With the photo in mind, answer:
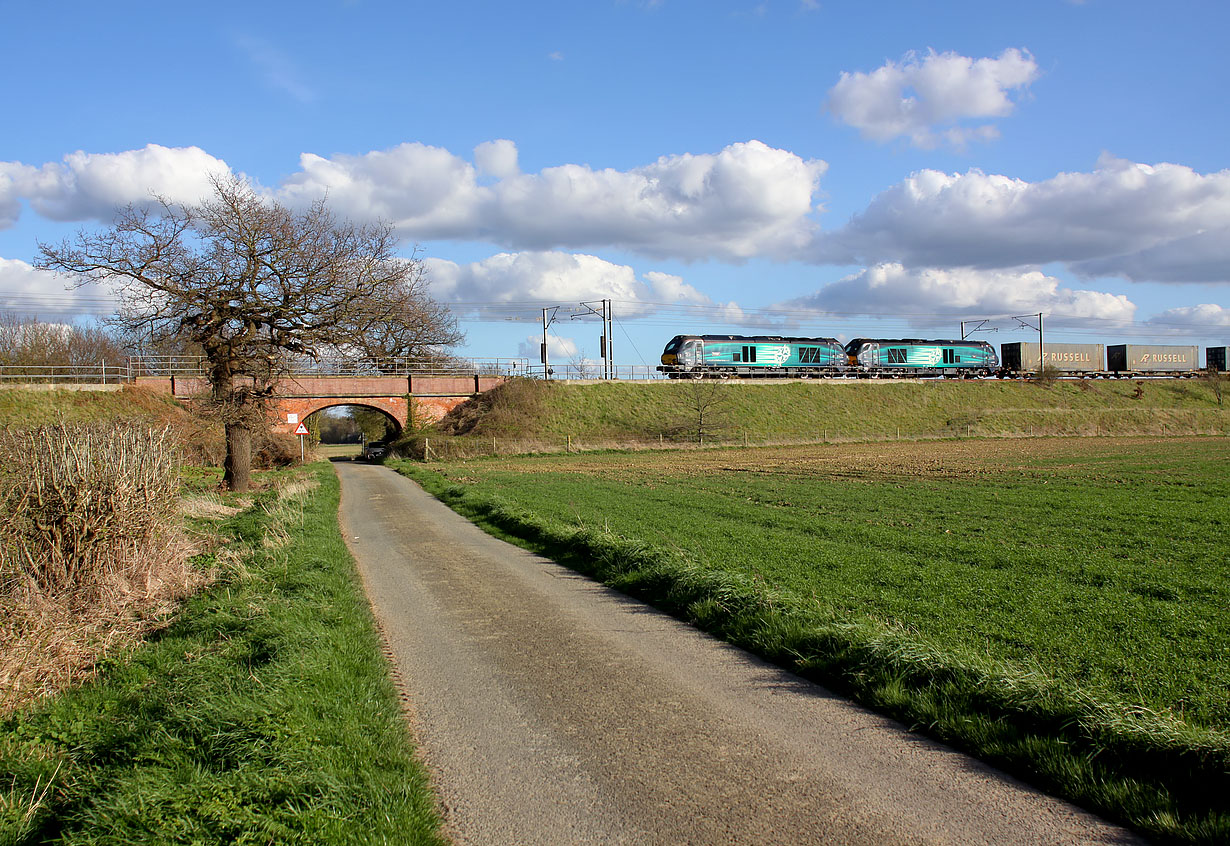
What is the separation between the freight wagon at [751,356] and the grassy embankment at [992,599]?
127 feet

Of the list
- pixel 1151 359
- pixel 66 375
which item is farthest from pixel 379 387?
pixel 1151 359

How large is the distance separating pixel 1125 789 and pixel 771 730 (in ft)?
6.72

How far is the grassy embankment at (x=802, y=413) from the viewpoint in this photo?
51438mm

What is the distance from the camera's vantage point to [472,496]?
71.4 ft

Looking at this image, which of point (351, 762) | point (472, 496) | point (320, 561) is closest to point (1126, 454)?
point (472, 496)

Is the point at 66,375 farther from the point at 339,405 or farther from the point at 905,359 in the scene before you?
the point at 905,359

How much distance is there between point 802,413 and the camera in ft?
190

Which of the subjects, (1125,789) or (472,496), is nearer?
(1125,789)

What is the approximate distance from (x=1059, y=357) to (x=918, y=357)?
1672cm

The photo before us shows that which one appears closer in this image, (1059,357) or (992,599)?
(992,599)

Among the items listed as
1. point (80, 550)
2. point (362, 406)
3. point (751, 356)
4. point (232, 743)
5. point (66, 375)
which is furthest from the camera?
point (751, 356)

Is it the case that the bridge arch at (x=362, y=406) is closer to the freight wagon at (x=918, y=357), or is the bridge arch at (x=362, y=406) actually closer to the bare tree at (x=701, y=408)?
the bare tree at (x=701, y=408)

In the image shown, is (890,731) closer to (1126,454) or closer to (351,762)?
(351,762)

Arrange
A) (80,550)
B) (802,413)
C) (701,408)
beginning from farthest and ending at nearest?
(802,413) < (701,408) < (80,550)
